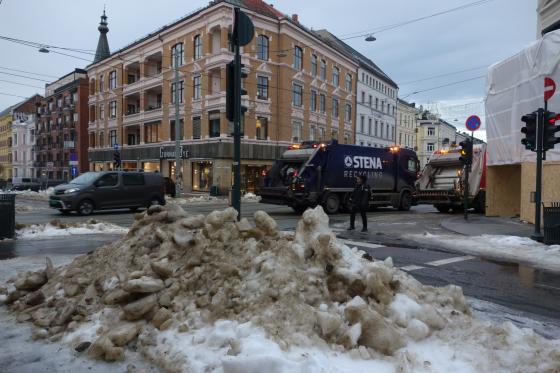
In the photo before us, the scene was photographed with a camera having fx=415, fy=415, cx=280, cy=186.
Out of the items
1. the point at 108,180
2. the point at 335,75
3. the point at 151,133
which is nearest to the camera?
the point at 108,180

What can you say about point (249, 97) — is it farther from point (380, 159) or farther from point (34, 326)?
point (34, 326)

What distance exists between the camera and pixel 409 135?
72062mm

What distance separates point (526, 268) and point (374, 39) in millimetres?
21881

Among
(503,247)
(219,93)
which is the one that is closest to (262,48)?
(219,93)

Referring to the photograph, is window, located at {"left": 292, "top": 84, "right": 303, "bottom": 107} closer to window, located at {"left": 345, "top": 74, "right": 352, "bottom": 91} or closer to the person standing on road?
window, located at {"left": 345, "top": 74, "right": 352, "bottom": 91}

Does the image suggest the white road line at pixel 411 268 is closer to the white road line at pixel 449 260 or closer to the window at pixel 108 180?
the white road line at pixel 449 260

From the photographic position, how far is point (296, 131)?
39.1 meters

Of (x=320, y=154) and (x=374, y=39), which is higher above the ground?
(x=374, y=39)

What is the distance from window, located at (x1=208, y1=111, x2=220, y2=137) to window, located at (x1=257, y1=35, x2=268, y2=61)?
6.30m

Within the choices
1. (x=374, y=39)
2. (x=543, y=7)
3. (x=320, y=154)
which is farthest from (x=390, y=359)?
(x=374, y=39)

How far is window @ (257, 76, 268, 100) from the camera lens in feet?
117

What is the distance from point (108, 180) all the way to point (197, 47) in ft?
72.8

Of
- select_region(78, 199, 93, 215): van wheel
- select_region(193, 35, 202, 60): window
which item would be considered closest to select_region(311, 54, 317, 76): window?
select_region(193, 35, 202, 60): window

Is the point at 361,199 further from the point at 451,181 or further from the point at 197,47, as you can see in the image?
the point at 197,47
